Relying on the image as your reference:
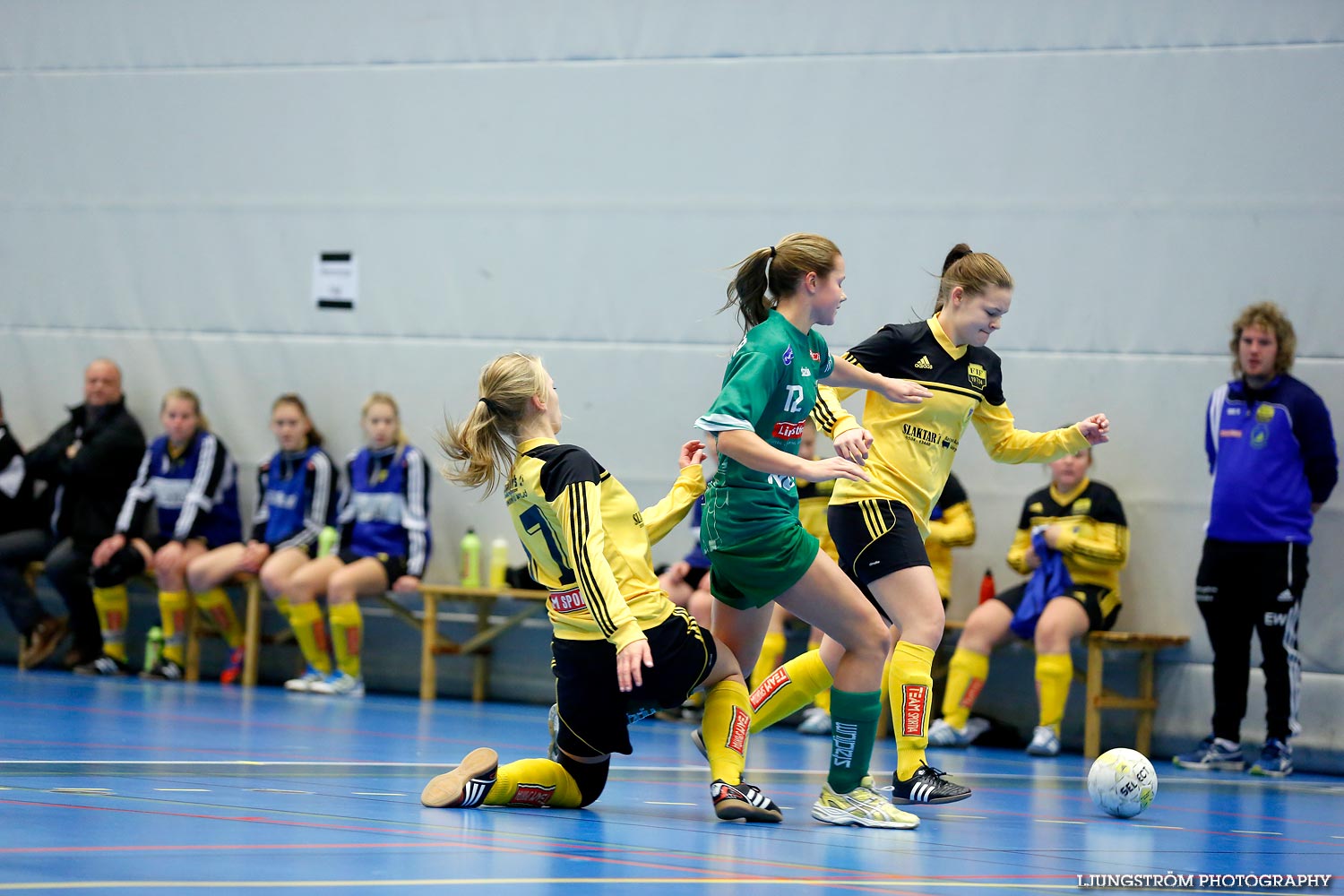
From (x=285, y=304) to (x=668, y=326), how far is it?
2.67 m

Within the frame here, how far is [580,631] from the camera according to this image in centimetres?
448

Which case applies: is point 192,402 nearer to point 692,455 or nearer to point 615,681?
point 692,455

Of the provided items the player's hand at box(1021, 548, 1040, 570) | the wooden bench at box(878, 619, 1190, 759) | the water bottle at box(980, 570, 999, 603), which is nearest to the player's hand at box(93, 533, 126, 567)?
the wooden bench at box(878, 619, 1190, 759)

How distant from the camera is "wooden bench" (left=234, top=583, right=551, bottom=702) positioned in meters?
9.49

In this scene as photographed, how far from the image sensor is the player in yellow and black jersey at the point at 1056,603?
8078 millimetres

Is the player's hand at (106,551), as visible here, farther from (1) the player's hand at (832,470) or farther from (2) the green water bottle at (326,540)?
(1) the player's hand at (832,470)

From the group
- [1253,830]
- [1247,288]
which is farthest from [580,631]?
[1247,288]

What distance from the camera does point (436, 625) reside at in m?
10.0

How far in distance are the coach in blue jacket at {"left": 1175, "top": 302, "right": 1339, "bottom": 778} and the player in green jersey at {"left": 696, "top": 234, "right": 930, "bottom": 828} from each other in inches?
140

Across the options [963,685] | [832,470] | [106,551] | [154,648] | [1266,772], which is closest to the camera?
[832,470]

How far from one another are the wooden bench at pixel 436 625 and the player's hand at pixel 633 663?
5297mm

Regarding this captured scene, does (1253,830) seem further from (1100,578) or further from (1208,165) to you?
(1208,165)

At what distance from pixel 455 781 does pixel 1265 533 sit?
4.72 m

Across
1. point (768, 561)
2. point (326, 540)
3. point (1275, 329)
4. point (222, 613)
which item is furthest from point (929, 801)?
point (222, 613)
